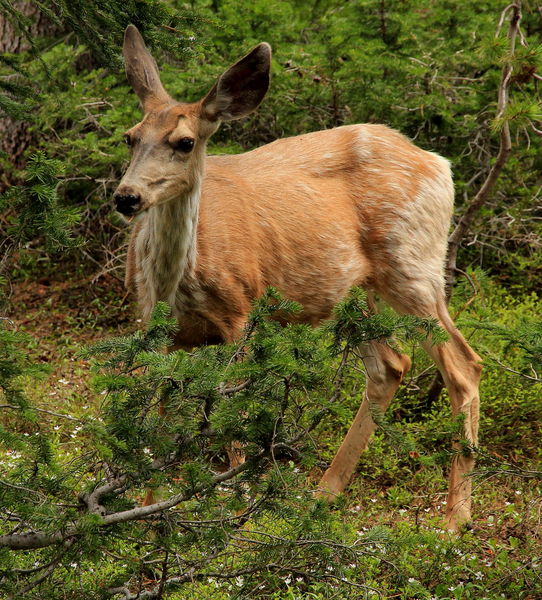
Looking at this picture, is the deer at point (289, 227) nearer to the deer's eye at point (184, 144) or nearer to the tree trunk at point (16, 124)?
the deer's eye at point (184, 144)

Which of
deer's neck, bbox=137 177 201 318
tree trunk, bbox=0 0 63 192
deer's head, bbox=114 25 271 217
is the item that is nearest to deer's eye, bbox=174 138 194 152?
deer's head, bbox=114 25 271 217

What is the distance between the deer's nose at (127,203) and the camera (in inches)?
190

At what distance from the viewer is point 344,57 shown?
8617 millimetres

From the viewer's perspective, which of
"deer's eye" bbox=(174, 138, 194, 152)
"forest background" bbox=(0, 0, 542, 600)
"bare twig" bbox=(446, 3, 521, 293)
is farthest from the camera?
"bare twig" bbox=(446, 3, 521, 293)

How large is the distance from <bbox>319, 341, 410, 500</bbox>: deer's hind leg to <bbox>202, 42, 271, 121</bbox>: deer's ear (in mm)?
1683

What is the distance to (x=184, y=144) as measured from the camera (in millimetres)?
5277

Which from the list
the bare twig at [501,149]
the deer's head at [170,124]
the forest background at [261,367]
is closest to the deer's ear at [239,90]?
the deer's head at [170,124]

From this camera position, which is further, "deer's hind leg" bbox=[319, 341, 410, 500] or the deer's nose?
"deer's hind leg" bbox=[319, 341, 410, 500]

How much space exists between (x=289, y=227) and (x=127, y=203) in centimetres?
151

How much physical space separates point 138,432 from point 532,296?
5.19 m

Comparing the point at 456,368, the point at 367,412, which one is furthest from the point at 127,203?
the point at 456,368

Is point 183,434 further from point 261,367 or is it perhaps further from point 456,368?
point 456,368

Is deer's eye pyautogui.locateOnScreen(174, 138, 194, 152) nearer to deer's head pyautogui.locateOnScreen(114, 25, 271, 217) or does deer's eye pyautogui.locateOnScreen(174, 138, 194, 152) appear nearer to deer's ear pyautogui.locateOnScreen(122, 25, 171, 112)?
deer's head pyautogui.locateOnScreen(114, 25, 271, 217)

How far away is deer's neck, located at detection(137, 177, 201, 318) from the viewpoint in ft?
17.4
